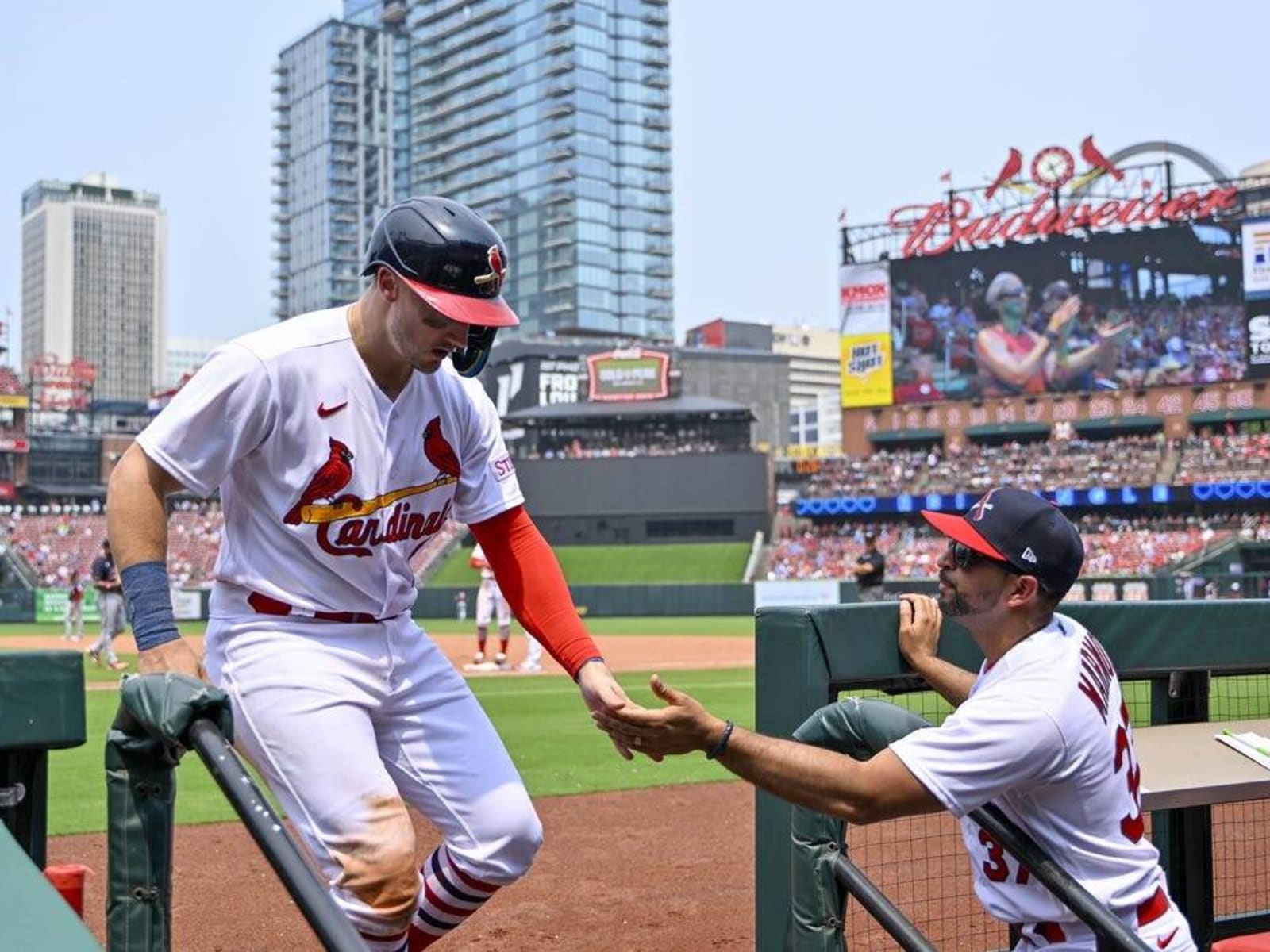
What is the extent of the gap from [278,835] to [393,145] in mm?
133691

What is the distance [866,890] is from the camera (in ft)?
10.5

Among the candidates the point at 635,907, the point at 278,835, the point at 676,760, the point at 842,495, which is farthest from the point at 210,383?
the point at 842,495

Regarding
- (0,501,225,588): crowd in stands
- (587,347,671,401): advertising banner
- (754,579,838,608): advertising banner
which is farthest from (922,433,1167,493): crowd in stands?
A: (0,501,225,588): crowd in stands

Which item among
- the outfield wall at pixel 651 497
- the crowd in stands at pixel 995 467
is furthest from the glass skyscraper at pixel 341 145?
the crowd in stands at pixel 995 467

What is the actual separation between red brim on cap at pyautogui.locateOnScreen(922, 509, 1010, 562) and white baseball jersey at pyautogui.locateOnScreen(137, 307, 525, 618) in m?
1.34

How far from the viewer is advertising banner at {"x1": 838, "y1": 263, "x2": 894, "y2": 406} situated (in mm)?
53469

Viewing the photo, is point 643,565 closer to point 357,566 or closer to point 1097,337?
point 1097,337

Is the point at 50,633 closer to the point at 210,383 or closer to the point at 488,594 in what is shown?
the point at 488,594

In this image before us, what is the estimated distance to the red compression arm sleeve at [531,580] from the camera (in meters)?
3.62

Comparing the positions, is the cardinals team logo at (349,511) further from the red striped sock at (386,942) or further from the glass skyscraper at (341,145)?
the glass skyscraper at (341,145)

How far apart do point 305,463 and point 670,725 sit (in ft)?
3.60

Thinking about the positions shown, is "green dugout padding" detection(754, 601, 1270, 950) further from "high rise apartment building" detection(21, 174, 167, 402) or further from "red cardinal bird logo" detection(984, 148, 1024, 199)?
"high rise apartment building" detection(21, 174, 167, 402)

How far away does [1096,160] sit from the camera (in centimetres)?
5047

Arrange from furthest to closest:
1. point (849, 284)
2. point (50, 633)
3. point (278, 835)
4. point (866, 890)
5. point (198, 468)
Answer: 1. point (849, 284)
2. point (50, 633)
3. point (866, 890)
4. point (198, 468)
5. point (278, 835)
